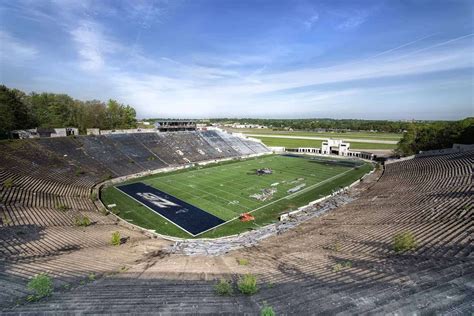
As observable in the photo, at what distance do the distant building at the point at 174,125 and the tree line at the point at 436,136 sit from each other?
187ft

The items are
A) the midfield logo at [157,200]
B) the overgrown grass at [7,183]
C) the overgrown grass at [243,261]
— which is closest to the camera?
the overgrown grass at [243,261]

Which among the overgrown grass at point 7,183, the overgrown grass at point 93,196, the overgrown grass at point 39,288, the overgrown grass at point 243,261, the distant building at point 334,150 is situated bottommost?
the overgrown grass at point 93,196

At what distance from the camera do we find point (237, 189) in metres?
38.1

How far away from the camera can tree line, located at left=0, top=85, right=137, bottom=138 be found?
5226cm

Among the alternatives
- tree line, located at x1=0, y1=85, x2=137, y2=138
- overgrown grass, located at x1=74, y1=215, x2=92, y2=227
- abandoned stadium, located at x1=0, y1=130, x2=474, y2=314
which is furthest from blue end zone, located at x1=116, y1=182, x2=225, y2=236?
tree line, located at x1=0, y1=85, x2=137, y2=138

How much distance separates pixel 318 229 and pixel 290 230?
2.63m

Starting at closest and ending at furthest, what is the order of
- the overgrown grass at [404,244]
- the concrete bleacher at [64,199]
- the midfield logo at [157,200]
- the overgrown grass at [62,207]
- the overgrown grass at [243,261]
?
the overgrown grass at [404,244] < the concrete bleacher at [64,199] < the overgrown grass at [243,261] < the overgrown grass at [62,207] < the midfield logo at [157,200]

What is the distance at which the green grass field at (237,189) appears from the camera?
27.1 m

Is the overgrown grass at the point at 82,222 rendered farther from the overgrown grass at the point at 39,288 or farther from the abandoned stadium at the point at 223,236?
the overgrown grass at the point at 39,288

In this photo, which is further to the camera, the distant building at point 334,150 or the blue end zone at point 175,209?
the distant building at point 334,150

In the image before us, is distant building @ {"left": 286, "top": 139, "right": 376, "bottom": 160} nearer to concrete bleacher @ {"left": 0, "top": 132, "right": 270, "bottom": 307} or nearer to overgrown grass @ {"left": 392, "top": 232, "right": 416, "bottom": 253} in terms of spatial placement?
concrete bleacher @ {"left": 0, "top": 132, "right": 270, "bottom": 307}

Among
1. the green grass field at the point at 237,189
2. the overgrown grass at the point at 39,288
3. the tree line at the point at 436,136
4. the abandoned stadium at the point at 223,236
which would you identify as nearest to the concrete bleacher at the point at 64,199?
the abandoned stadium at the point at 223,236

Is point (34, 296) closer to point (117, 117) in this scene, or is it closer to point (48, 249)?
point (48, 249)

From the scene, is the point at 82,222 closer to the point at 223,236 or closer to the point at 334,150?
the point at 223,236
